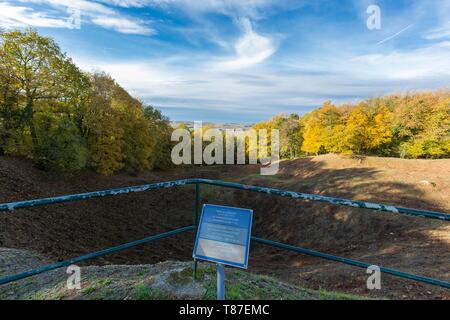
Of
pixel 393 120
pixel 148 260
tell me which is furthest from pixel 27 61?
pixel 393 120

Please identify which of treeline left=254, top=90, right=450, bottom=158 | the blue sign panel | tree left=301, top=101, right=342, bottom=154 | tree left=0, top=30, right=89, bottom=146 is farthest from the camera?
tree left=301, top=101, right=342, bottom=154

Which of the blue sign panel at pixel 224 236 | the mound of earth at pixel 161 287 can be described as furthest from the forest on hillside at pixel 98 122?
the blue sign panel at pixel 224 236

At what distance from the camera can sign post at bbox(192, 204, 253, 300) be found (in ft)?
8.33

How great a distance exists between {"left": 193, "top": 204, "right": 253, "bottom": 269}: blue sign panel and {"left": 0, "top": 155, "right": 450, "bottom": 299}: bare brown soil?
5.76 metres

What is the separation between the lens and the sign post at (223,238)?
2.54 m

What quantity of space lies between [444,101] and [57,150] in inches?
1697

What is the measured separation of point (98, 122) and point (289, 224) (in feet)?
58.0

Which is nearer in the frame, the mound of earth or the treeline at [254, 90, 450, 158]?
the mound of earth

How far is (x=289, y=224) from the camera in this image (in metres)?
16.7

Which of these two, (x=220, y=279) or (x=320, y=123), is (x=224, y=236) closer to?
(x=220, y=279)

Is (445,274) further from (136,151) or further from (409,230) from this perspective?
(136,151)

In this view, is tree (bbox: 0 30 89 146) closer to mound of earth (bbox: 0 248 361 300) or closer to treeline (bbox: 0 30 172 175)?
treeline (bbox: 0 30 172 175)

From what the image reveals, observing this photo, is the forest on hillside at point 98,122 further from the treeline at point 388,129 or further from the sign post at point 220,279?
the sign post at point 220,279

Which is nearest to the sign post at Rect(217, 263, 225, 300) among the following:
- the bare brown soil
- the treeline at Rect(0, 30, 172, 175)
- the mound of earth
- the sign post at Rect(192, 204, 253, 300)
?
the sign post at Rect(192, 204, 253, 300)
